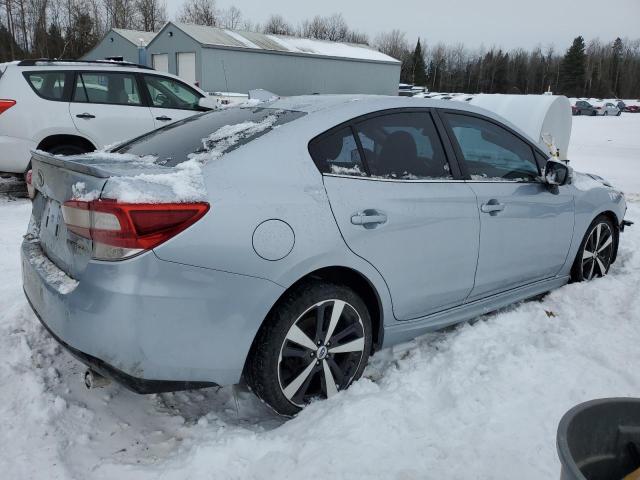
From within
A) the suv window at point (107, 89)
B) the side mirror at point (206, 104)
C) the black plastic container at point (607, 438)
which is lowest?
the black plastic container at point (607, 438)

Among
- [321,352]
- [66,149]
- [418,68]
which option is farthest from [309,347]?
[418,68]

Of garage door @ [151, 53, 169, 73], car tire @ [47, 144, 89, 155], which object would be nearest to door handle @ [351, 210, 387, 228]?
car tire @ [47, 144, 89, 155]

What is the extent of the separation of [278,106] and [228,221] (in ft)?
3.70

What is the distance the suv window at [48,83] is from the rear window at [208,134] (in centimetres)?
434

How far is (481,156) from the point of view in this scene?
11.8ft

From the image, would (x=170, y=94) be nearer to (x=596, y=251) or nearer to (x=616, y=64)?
(x=596, y=251)

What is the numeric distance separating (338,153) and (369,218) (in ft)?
1.20

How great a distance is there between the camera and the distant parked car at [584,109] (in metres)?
45.7

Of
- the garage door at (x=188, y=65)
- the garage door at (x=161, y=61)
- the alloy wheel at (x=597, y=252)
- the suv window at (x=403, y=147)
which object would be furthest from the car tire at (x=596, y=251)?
the garage door at (x=161, y=61)

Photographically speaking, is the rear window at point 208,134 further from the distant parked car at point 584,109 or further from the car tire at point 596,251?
the distant parked car at point 584,109

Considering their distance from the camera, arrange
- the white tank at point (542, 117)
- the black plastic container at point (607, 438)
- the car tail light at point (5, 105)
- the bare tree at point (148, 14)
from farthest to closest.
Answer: the bare tree at point (148, 14), the white tank at point (542, 117), the car tail light at point (5, 105), the black plastic container at point (607, 438)

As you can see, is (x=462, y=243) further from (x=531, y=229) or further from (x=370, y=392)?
(x=370, y=392)

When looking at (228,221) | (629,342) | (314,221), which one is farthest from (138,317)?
(629,342)

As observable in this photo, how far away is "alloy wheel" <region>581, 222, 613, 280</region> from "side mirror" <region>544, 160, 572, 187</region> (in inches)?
33.1
